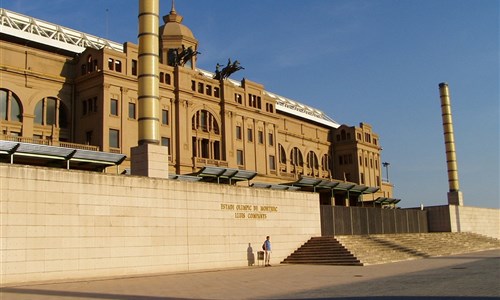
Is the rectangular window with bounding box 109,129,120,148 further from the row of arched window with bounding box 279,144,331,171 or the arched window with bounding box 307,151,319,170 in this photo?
the arched window with bounding box 307,151,319,170

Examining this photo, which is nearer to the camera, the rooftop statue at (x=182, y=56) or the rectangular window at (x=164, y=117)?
the rectangular window at (x=164, y=117)

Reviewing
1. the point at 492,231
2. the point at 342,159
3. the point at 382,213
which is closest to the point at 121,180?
the point at 382,213

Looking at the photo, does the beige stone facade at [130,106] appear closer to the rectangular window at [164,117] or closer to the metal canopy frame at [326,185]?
the rectangular window at [164,117]

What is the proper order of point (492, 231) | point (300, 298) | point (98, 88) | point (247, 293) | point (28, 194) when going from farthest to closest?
point (492, 231), point (98, 88), point (28, 194), point (247, 293), point (300, 298)

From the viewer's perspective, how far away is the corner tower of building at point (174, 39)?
70.5 m

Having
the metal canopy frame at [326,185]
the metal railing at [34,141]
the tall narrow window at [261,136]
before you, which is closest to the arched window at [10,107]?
the metal railing at [34,141]

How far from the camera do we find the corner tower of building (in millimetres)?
70463

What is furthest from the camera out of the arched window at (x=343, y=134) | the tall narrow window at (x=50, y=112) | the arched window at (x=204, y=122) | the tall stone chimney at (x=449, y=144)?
the arched window at (x=343, y=134)

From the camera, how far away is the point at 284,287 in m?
21.4

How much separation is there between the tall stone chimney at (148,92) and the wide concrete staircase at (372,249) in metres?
12.2

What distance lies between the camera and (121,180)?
28.0m

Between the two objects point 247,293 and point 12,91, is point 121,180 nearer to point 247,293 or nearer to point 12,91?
point 247,293

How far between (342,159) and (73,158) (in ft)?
227

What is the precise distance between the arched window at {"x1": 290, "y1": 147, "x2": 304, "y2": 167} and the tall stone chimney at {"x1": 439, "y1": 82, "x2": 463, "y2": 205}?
1046 inches
